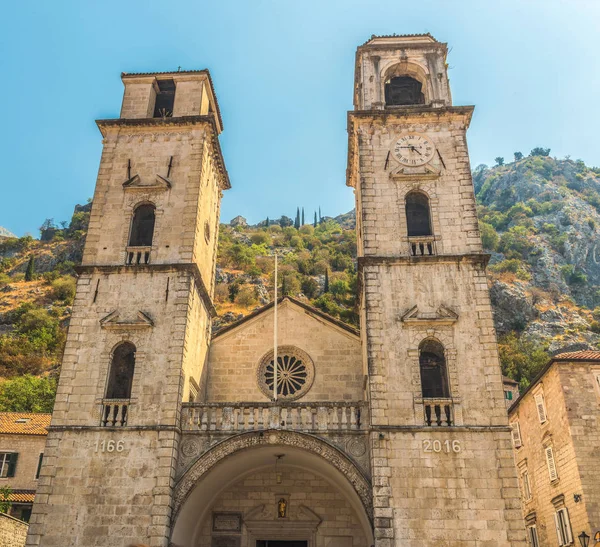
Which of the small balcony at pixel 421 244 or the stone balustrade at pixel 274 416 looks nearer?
the stone balustrade at pixel 274 416

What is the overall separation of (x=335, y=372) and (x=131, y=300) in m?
6.90

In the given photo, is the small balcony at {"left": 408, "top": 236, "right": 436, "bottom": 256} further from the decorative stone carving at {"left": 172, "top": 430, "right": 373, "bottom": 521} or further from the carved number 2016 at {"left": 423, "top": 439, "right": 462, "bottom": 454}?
the decorative stone carving at {"left": 172, "top": 430, "right": 373, "bottom": 521}

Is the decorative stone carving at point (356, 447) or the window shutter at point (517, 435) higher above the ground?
the window shutter at point (517, 435)

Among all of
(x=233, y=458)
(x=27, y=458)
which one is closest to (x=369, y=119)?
(x=233, y=458)

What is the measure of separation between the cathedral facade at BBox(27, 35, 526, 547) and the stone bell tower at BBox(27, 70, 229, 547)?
0.05m

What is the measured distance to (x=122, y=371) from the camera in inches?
715

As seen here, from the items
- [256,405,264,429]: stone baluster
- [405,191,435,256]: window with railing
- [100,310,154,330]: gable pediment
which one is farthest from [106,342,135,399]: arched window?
[405,191,435,256]: window with railing

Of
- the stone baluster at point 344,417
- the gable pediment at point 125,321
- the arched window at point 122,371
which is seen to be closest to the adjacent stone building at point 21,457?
the arched window at point 122,371

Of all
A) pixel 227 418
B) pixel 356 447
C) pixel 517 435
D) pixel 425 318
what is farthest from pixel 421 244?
pixel 517 435

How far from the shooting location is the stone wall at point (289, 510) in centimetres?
1783

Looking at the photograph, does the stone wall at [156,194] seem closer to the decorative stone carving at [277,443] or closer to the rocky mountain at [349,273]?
the decorative stone carving at [277,443]

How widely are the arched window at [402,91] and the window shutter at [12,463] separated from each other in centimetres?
2464

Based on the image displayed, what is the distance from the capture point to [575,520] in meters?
20.7

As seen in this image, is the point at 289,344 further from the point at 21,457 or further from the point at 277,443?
the point at 21,457
